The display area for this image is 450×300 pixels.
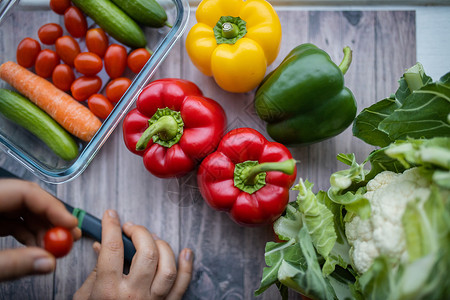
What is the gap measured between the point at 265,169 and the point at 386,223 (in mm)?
238

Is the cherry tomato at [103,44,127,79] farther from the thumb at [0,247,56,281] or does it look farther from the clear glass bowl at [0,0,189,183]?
the thumb at [0,247,56,281]

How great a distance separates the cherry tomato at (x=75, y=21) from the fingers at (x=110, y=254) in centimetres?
50

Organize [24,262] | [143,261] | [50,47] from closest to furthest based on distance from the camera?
1. [24,262]
2. [143,261]
3. [50,47]

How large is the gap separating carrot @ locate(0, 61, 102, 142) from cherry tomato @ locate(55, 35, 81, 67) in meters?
0.09

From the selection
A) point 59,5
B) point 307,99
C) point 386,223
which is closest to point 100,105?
point 59,5

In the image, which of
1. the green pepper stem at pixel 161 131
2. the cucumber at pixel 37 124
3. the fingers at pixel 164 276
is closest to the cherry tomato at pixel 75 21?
the cucumber at pixel 37 124

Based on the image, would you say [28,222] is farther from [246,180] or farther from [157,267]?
[246,180]

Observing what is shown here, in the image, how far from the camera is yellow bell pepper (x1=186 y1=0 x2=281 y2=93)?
2.63ft

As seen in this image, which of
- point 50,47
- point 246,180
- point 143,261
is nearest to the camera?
point 246,180

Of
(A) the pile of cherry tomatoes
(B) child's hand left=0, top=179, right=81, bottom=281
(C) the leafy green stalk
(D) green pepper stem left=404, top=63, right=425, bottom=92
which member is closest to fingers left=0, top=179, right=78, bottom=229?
(B) child's hand left=0, top=179, right=81, bottom=281

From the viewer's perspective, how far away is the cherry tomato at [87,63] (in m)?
0.92

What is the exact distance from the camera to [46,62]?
942 millimetres

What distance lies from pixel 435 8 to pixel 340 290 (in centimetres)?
77

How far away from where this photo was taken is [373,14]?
0.95 m
